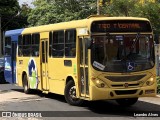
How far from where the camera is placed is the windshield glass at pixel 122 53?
12898 millimetres

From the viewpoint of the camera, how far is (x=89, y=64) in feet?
42.5

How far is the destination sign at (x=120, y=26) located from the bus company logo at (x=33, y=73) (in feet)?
17.6

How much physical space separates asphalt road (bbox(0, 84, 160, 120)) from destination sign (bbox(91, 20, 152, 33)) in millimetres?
Answer: 2437

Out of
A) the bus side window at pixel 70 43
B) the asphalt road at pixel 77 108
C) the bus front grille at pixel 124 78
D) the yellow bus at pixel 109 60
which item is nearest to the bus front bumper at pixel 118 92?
the yellow bus at pixel 109 60

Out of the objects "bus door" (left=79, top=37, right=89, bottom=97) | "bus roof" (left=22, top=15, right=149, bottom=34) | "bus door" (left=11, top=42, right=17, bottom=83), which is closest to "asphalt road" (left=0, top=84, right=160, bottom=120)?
"bus door" (left=79, top=37, right=89, bottom=97)

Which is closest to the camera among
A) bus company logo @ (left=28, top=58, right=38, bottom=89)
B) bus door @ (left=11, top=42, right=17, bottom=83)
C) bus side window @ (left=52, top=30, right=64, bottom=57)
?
bus side window @ (left=52, top=30, right=64, bottom=57)

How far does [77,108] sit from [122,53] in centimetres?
232

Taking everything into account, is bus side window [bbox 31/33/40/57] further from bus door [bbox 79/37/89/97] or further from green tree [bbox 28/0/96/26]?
green tree [bbox 28/0/96/26]

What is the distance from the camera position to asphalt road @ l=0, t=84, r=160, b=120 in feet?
41.0

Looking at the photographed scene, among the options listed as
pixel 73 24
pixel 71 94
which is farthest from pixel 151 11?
pixel 71 94

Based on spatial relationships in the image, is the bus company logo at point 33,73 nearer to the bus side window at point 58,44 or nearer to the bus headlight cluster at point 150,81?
the bus side window at point 58,44

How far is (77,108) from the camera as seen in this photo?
13.9 meters

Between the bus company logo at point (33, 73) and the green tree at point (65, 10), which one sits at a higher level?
the green tree at point (65, 10)

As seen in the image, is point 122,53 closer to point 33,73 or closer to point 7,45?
point 33,73
